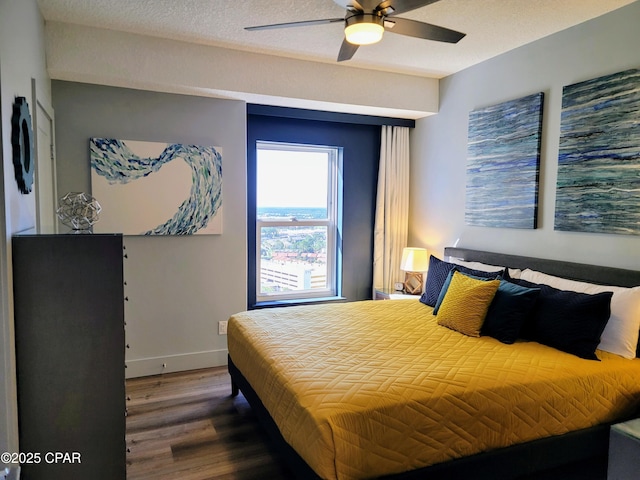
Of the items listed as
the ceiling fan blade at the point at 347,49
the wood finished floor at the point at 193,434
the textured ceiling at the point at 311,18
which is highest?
the textured ceiling at the point at 311,18

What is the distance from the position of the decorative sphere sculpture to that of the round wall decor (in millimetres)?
192

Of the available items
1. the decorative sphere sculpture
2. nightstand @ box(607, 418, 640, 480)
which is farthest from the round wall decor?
nightstand @ box(607, 418, 640, 480)

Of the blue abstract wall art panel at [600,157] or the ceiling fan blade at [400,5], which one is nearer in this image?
the ceiling fan blade at [400,5]

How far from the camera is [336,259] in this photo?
4637 millimetres

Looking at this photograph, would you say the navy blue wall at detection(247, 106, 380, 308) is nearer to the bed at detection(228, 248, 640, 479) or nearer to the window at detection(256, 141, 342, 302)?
the window at detection(256, 141, 342, 302)

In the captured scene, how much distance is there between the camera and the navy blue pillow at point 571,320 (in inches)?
92.7

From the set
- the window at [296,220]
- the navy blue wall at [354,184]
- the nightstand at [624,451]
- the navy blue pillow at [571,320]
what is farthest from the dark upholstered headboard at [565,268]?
the window at [296,220]

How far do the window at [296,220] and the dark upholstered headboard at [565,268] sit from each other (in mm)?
1505

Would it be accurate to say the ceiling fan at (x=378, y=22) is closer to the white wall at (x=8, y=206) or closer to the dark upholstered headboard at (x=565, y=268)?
the white wall at (x=8, y=206)

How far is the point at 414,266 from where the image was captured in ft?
13.5

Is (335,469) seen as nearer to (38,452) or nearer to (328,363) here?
(328,363)

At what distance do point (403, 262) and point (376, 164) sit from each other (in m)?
1.13

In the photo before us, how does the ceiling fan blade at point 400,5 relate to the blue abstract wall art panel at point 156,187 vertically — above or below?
above

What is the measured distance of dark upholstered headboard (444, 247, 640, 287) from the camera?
2525 millimetres
